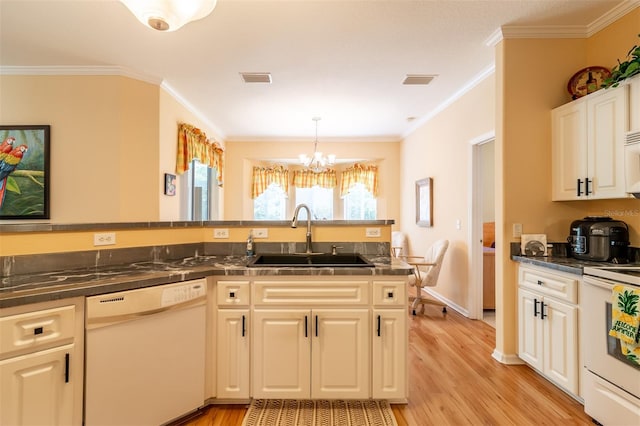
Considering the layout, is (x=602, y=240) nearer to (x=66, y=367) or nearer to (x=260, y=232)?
(x=260, y=232)

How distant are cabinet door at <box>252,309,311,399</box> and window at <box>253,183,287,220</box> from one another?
197 inches

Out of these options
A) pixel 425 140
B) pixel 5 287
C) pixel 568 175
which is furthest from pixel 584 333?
pixel 425 140

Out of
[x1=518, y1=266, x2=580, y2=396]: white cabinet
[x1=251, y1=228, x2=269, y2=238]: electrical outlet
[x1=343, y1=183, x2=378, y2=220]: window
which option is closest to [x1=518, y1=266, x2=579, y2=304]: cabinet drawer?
[x1=518, y1=266, x2=580, y2=396]: white cabinet

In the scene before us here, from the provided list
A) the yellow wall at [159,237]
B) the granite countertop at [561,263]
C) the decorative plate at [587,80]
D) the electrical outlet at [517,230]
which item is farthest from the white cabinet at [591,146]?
the yellow wall at [159,237]

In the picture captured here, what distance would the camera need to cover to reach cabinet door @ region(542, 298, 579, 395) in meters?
1.95

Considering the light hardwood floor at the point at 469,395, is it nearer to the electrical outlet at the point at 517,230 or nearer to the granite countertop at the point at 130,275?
the granite countertop at the point at 130,275

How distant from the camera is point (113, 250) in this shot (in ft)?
6.44

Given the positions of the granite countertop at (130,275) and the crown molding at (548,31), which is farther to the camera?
the crown molding at (548,31)

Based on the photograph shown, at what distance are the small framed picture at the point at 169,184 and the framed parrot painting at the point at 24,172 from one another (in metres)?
1.12

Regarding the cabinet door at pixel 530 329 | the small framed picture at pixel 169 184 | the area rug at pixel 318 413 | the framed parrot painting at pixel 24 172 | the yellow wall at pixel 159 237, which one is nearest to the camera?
the yellow wall at pixel 159 237

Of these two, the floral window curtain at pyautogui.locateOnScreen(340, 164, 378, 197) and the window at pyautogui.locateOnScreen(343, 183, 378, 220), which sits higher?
the floral window curtain at pyautogui.locateOnScreen(340, 164, 378, 197)

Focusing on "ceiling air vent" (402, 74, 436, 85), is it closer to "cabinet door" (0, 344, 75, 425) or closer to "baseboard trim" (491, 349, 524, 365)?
"baseboard trim" (491, 349, 524, 365)

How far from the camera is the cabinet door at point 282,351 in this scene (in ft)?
6.16

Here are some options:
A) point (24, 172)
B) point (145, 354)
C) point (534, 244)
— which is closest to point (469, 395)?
point (534, 244)
